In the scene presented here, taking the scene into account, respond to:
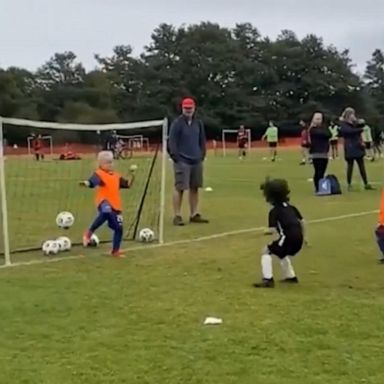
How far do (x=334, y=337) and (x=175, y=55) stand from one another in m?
92.1

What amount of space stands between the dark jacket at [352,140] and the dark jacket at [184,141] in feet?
21.1

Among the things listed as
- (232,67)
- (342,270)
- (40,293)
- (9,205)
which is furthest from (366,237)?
(232,67)

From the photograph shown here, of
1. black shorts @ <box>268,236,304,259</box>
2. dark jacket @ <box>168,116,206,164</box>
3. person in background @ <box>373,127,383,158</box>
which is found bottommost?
person in background @ <box>373,127,383,158</box>

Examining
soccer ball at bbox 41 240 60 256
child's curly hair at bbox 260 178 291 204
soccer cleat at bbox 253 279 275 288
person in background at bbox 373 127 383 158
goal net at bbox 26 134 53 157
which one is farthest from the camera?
person in background at bbox 373 127 383 158

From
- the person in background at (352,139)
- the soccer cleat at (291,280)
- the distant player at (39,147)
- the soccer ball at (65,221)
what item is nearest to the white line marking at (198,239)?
the soccer ball at (65,221)

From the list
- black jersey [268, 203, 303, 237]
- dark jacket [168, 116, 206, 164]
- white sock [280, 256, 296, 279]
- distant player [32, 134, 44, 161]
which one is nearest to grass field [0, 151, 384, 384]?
white sock [280, 256, 296, 279]

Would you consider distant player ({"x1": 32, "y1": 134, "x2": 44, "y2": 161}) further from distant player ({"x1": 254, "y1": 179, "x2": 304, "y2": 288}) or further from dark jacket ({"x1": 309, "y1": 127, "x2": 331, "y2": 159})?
distant player ({"x1": 254, "y1": 179, "x2": 304, "y2": 288})

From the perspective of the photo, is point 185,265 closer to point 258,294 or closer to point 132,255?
point 132,255

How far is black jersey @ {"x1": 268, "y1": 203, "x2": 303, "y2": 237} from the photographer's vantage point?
29.5 ft

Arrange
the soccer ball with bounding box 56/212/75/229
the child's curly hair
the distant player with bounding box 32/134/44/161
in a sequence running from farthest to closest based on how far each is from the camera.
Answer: the distant player with bounding box 32/134/44/161, the soccer ball with bounding box 56/212/75/229, the child's curly hair

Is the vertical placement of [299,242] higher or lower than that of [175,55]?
lower

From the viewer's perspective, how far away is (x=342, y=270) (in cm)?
977

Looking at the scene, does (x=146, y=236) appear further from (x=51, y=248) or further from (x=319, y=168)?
(x=319, y=168)

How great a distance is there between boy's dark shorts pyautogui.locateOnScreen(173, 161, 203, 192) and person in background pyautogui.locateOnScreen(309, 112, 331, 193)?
234 inches
